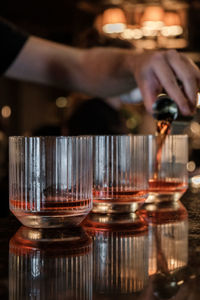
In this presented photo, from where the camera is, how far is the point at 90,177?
72 centimetres

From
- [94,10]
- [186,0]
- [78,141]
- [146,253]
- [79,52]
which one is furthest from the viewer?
[94,10]

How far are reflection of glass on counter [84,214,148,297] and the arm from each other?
27 cm

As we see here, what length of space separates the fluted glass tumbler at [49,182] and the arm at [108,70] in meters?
0.30

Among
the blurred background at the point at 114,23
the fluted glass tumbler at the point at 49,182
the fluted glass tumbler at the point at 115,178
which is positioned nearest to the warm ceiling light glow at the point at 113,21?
the blurred background at the point at 114,23

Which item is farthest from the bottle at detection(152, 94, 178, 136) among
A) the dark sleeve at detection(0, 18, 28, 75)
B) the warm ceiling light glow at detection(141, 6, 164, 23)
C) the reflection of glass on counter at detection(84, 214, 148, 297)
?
the warm ceiling light glow at detection(141, 6, 164, 23)

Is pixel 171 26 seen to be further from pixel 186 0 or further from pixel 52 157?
pixel 52 157

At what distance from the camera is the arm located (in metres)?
0.94

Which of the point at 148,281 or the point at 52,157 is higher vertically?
the point at 52,157

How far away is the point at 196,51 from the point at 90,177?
5.48 m

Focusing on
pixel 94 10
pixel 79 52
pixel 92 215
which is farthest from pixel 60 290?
pixel 94 10

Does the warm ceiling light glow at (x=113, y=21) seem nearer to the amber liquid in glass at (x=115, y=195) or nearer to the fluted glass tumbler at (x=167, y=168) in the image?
the fluted glass tumbler at (x=167, y=168)

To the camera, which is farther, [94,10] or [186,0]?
[94,10]

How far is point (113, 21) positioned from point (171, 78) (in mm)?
4977

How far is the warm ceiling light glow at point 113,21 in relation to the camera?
574 centimetres
